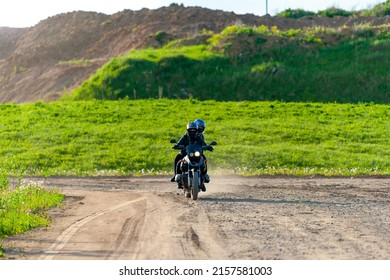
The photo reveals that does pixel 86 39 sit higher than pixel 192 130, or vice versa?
pixel 86 39

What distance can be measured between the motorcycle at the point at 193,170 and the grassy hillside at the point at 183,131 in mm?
11452

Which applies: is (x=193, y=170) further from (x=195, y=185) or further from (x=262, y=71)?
(x=262, y=71)

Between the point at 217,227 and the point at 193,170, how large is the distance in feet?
20.7

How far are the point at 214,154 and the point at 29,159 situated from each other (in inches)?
334

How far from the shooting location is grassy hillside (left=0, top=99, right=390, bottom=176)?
3472 cm

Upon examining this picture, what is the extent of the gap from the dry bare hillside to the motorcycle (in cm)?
4591

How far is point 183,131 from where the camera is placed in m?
40.4

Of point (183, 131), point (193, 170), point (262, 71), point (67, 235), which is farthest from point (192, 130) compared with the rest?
point (262, 71)

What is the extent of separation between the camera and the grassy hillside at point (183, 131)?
114 ft

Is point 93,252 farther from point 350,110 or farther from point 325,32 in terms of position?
point 325,32

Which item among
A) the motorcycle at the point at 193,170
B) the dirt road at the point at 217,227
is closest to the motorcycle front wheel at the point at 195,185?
the motorcycle at the point at 193,170

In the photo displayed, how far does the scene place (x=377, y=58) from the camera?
54.9 meters

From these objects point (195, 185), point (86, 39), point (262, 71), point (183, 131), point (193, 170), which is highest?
point (86, 39)

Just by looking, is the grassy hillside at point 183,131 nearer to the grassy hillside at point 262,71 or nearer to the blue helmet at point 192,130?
the grassy hillside at point 262,71
